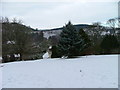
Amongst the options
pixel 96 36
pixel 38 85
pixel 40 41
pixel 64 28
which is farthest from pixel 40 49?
pixel 38 85

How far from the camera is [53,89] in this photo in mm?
6230

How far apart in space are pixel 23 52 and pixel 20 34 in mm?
2678

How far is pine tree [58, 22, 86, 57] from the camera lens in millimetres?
22933

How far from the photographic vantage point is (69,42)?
2294 cm

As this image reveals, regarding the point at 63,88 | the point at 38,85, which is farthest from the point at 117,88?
the point at 38,85

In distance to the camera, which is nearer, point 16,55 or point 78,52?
point 78,52

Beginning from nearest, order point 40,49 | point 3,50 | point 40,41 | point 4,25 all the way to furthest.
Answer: point 3,50 < point 4,25 < point 40,49 < point 40,41

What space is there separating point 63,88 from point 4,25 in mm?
27257

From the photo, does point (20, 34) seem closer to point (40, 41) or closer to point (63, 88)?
point (40, 41)

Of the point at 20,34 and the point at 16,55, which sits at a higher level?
the point at 20,34

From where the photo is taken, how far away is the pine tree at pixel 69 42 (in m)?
22.9

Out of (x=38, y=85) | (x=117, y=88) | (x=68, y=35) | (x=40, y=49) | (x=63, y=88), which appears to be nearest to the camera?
(x=117, y=88)

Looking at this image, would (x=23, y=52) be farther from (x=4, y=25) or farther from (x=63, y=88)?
(x=63, y=88)

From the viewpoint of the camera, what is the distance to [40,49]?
37.1 m
